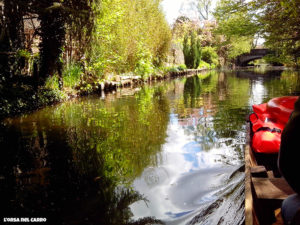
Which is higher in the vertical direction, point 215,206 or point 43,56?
point 43,56

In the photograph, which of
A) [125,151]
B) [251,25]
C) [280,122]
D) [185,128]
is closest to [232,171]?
[280,122]

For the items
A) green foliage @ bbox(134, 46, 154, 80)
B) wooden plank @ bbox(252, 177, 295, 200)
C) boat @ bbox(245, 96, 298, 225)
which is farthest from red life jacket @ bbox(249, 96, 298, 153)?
green foliage @ bbox(134, 46, 154, 80)

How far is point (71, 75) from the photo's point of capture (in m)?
11.8

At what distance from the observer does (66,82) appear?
1173 cm

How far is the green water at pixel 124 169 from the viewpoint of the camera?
9.03 ft

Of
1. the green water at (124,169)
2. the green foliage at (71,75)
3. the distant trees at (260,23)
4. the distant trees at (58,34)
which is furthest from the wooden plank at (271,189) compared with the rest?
the green foliage at (71,75)

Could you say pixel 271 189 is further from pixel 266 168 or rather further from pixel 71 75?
pixel 71 75

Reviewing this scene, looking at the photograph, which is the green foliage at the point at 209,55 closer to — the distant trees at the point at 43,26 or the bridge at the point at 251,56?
the bridge at the point at 251,56

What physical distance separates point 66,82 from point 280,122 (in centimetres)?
1016

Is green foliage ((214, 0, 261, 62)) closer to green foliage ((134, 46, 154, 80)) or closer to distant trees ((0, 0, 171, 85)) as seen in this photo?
distant trees ((0, 0, 171, 85))

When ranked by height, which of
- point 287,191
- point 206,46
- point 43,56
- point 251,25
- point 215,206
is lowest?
point 215,206

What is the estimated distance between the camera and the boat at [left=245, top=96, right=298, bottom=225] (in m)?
1.70

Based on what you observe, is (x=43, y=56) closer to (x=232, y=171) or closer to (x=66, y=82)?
(x=66, y=82)

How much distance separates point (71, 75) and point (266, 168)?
10432mm
